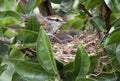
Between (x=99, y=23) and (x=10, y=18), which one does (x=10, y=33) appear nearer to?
(x=10, y=18)

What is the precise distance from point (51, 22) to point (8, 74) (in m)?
0.53

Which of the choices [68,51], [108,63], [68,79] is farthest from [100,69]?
[68,51]

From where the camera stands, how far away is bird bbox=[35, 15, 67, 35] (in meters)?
1.18

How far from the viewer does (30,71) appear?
2.15 feet

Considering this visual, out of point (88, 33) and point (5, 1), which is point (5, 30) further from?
point (88, 33)

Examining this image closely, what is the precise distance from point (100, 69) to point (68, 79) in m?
0.13

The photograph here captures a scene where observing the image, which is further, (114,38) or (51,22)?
(51,22)

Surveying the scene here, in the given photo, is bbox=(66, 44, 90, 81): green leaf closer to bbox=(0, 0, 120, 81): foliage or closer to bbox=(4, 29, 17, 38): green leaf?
bbox=(0, 0, 120, 81): foliage

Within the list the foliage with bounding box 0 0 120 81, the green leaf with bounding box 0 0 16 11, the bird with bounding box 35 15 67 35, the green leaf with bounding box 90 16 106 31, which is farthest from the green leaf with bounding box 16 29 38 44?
the bird with bounding box 35 15 67 35

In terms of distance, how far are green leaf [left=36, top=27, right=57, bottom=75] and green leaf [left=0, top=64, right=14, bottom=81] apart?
131mm

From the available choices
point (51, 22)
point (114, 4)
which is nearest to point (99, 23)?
point (114, 4)

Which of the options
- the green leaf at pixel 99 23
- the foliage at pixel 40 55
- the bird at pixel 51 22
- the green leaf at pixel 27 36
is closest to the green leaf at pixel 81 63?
the foliage at pixel 40 55

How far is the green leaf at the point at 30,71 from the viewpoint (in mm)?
650

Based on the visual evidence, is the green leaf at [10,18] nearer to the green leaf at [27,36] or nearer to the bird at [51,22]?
the green leaf at [27,36]
